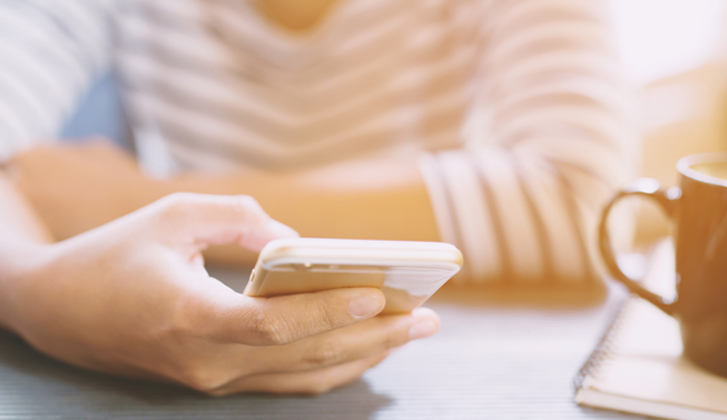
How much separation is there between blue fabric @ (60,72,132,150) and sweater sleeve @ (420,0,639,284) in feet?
1.30

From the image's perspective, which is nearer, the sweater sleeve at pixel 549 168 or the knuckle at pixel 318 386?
the knuckle at pixel 318 386

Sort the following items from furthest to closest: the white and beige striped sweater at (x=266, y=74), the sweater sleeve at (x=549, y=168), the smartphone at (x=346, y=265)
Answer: the white and beige striped sweater at (x=266, y=74) → the sweater sleeve at (x=549, y=168) → the smartphone at (x=346, y=265)

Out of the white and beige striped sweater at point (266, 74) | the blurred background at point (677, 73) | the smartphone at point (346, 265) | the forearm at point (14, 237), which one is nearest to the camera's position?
the smartphone at point (346, 265)

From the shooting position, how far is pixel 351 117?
64 cm

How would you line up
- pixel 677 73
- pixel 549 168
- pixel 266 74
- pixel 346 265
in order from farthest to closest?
pixel 677 73 → pixel 266 74 → pixel 549 168 → pixel 346 265

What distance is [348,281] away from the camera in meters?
0.19

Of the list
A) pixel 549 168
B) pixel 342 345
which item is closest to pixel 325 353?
pixel 342 345

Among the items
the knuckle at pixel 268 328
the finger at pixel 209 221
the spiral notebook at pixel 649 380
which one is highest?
the finger at pixel 209 221

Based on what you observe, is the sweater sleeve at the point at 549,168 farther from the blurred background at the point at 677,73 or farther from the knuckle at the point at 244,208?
the blurred background at the point at 677,73

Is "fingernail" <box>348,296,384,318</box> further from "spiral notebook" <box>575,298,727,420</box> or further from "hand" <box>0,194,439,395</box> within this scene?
"spiral notebook" <box>575,298,727,420</box>

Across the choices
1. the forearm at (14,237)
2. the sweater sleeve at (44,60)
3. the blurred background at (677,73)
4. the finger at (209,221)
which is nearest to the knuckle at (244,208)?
the finger at (209,221)

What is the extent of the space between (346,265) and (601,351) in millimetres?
178

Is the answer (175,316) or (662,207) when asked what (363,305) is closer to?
(175,316)

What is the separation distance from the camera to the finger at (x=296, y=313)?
0.62 feet
